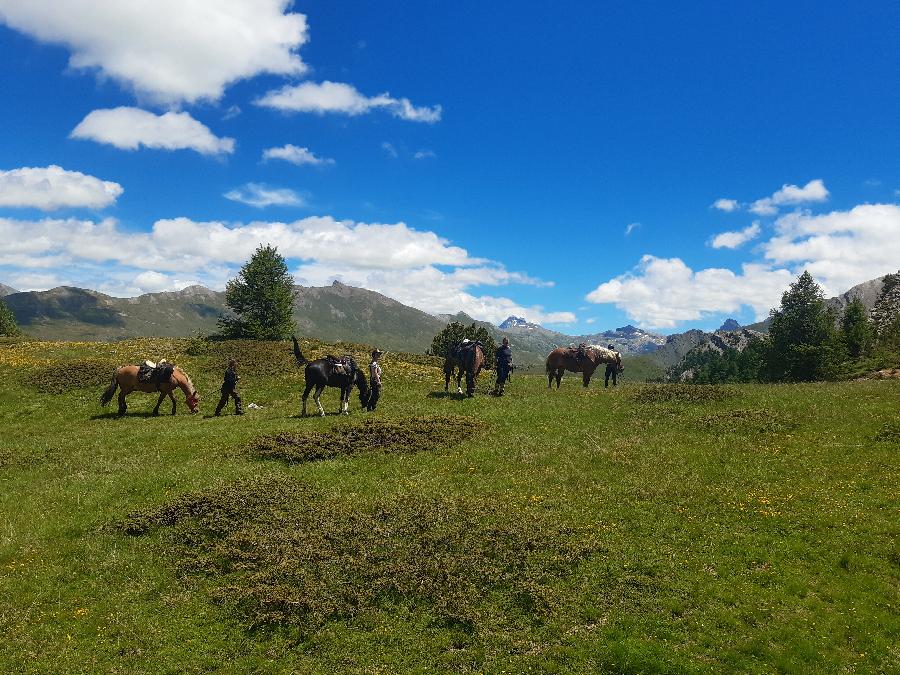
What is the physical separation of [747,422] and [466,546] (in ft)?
58.7

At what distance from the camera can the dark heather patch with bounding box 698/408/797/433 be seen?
24500mm

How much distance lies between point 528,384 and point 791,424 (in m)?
20.5

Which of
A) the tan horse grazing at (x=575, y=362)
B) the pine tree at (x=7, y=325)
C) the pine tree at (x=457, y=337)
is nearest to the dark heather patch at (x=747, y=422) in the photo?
the tan horse grazing at (x=575, y=362)

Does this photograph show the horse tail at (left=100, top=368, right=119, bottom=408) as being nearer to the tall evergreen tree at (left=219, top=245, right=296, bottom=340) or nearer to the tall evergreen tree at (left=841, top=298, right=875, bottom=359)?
the tall evergreen tree at (left=219, top=245, right=296, bottom=340)

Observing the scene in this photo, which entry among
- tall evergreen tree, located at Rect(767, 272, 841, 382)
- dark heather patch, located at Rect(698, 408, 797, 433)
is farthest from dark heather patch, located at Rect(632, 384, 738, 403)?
tall evergreen tree, located at Rect(767, 272, 841, 382)

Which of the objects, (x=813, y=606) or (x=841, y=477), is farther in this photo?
(x=841, y=477)

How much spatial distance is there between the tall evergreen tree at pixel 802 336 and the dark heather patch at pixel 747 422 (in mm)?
44310

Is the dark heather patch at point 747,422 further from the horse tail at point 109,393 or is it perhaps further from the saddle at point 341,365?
the horse tail at point 109,393

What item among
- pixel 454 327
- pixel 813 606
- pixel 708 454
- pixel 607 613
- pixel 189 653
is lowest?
pixel 189 653

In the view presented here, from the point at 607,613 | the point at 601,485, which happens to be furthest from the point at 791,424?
the point at 607,613

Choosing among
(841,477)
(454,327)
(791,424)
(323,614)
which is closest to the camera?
(323,614)

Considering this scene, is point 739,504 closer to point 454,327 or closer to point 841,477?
point 841,477

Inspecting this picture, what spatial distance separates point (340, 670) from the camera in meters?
11.2

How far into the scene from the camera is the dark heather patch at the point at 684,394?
3088 centimetres
